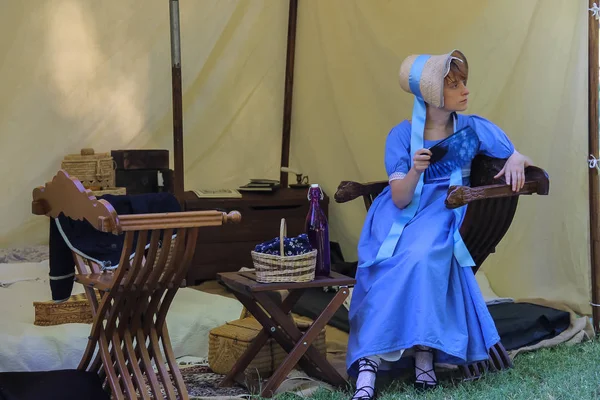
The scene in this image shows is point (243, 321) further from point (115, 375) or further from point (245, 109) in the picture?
point (245, 109)

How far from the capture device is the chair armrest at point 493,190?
2615mm

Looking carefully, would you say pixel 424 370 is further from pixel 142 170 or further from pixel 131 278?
pixel 142 170

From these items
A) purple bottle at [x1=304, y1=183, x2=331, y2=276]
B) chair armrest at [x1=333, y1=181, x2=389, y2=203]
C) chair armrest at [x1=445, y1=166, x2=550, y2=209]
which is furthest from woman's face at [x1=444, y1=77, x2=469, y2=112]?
purple bottle at [x1=304, y1=183, x2=331, y2=276]

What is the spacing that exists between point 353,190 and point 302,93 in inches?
86.3

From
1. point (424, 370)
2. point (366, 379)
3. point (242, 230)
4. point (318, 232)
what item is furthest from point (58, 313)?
point (242, 230)

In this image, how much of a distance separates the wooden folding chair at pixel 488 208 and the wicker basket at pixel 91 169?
2313 millimetres

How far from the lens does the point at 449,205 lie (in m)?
2.61

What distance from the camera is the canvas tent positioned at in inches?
142

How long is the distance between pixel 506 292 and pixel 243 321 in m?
1.43

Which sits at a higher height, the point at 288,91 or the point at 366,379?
the point at 288,91

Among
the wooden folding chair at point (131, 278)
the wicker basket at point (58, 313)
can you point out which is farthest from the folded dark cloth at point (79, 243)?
the wicker basket at point (58, 313)

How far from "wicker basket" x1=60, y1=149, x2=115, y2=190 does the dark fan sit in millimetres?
2179

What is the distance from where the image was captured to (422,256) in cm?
271

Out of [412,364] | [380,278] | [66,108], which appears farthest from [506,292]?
[66,108]
